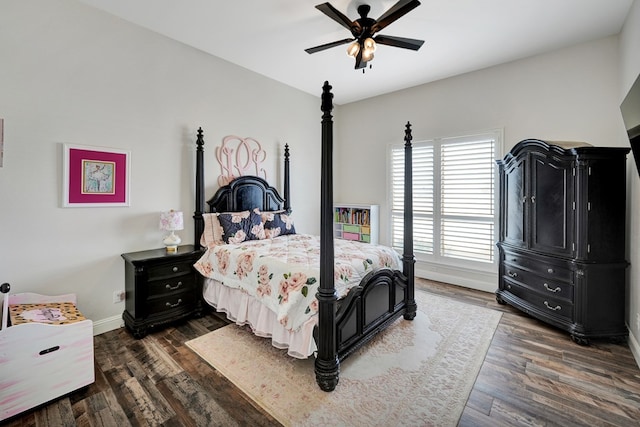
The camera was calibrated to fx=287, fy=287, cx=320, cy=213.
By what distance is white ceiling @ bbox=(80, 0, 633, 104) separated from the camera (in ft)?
8.62

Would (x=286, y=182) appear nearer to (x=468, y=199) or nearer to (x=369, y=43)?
(x=369, y=43)

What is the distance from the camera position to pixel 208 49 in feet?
11.4

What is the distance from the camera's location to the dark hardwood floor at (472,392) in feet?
5.74

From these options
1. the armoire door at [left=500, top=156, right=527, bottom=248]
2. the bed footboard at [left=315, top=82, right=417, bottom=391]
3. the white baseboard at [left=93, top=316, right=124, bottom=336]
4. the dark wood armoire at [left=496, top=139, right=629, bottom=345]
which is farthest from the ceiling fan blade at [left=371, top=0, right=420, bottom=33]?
the white baseboard at [left=93, top=316, right=124, bottom=336]

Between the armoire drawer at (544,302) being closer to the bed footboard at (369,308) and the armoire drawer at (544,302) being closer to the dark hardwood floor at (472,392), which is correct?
the dark hardwood floor at (472,392)

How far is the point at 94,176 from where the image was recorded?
2.74m

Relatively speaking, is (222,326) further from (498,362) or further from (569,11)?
(569,11)

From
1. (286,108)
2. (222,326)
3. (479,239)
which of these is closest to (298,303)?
(222,326)

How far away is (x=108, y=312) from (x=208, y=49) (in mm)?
3131

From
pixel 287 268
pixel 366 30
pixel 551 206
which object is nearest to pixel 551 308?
pixel 551 206

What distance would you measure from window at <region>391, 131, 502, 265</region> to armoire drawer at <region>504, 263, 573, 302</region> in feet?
2.15

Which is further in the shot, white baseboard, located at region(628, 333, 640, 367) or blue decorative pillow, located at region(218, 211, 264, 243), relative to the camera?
blue decorative pillow, located at region(218, 211, 264, 243)

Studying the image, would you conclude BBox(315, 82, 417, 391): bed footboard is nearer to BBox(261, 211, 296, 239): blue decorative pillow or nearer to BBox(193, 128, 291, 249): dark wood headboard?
BBox(261, 211, 296, 239): blue decorative pillow

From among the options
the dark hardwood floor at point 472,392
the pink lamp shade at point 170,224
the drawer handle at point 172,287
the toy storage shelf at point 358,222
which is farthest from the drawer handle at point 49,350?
the toy storage shelf at point 358,222
